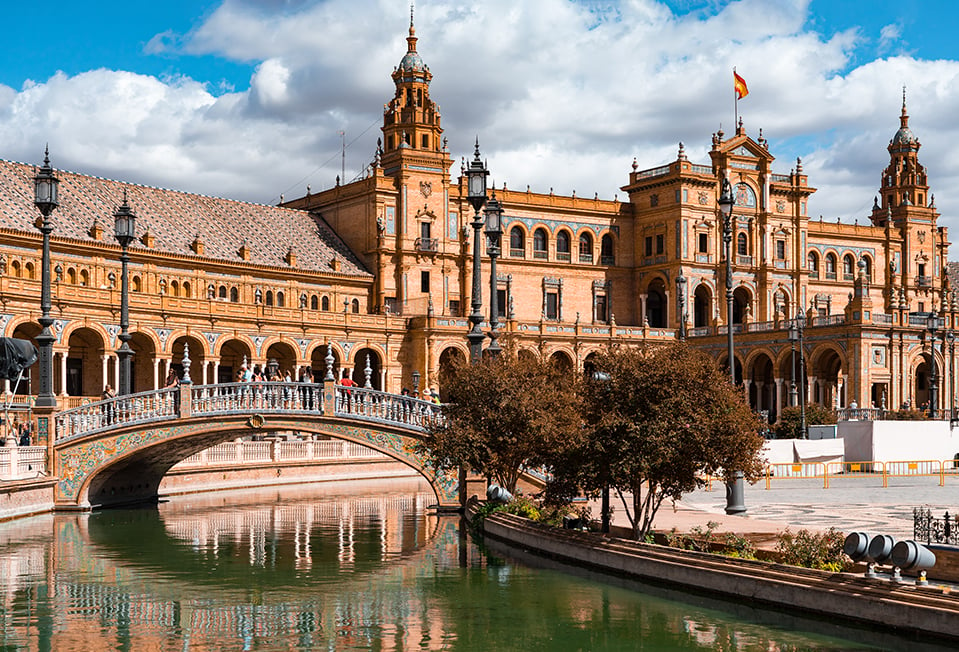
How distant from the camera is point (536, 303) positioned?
287 ft

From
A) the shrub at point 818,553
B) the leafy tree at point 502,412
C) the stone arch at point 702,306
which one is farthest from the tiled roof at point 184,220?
the shrub at point 818,553

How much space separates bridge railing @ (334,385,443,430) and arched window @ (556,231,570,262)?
56.6 m

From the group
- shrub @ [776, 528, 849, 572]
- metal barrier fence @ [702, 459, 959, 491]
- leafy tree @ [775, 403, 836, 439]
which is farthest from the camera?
leafy tree @ [775, 403, 836, 439]

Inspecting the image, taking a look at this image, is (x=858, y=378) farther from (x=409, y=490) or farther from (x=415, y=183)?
(x=409, y=490)

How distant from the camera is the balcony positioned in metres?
80.7

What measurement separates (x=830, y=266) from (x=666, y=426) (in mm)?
82727

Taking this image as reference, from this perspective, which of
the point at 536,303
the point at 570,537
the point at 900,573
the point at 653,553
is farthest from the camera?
the point at 536,303

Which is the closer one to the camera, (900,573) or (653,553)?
(900,573)

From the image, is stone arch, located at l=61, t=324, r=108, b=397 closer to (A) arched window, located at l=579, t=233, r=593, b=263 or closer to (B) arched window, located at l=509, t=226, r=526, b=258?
(B) arched window, located at l=509, t=226, r=526, b=258

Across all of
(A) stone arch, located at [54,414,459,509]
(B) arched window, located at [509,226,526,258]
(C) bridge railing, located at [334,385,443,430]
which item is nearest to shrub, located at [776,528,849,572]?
(A) stone arch, located at [54,414,459,509]

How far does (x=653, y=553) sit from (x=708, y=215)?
70.6m

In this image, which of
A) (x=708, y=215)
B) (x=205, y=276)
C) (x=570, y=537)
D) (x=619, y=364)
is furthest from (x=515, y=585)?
(x=708, y=215)

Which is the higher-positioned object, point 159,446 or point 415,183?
point 415,183

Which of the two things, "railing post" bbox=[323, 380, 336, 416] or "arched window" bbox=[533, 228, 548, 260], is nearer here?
"railing post" bbox=[323, 380, 336, 416]
